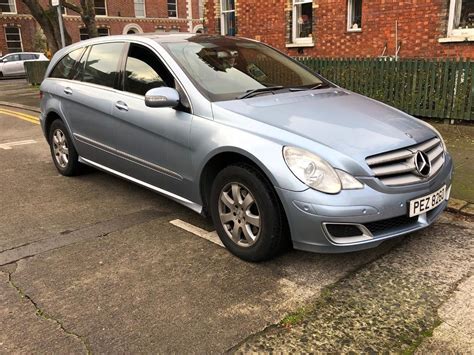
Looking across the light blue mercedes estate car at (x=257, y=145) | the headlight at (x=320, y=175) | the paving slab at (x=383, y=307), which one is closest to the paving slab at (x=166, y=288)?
the paving slab at (x=383, y=307)

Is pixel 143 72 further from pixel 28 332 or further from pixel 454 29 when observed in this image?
pixel 454 29

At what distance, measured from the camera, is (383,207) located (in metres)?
3.12

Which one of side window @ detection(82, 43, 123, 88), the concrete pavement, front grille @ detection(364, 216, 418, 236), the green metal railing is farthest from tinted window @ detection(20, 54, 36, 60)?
front grille @ detection(364, 216, 418, 236)

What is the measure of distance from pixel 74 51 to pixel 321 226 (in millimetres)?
4087

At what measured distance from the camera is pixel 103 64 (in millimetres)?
5062

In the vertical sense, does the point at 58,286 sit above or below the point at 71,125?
below

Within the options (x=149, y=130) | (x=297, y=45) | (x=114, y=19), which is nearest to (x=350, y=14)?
(x=297, y=45)

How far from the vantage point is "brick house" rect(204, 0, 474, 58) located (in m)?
10.1

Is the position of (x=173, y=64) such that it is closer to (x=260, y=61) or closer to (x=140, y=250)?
(x=260, y=61)

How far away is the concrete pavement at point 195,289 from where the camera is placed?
2725 millimetres

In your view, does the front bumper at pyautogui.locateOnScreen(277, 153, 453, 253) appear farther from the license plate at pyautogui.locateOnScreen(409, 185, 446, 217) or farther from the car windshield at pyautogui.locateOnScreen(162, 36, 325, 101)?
the car windshield at pyautogui.locateOnScreen(162, 36, 325, 101)

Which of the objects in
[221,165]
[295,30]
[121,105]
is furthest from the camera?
[295,30]

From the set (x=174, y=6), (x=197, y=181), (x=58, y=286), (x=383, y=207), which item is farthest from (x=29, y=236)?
(x=174, y=6)

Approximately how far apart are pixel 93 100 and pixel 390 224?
3309 mm
